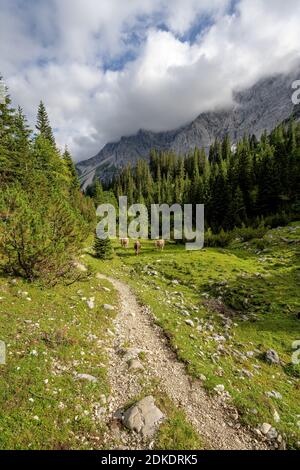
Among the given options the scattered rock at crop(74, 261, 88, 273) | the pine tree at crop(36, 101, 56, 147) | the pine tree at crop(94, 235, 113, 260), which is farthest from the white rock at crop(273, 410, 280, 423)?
the pine tree at crop(36, 101, 56, 147)

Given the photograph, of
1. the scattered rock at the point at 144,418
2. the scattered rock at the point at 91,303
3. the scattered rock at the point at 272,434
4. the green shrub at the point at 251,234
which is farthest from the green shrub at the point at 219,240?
the scattered rock at the point at 144,418

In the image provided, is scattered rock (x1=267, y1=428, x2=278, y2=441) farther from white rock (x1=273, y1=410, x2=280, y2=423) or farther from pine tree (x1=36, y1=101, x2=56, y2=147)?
pine tree (x1=36, y1=101, x2=56, y2=147)

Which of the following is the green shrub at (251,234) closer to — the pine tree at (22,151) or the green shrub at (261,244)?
the green shrub at (261,244)

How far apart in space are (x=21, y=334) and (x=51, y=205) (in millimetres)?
8029

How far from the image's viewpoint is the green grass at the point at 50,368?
616cm

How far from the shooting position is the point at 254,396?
8.27m

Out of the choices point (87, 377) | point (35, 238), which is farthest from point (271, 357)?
point (35, 238)

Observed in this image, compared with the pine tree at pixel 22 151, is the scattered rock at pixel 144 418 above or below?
below

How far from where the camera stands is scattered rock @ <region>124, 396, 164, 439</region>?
660 cm

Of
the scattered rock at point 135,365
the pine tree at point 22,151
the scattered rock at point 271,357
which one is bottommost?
the scattered rock at point 271,357

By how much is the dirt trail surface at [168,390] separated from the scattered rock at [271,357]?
3.80m

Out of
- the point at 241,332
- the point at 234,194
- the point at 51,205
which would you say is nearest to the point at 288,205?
the point at 234,194

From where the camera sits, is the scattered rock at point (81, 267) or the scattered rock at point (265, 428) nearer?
the scattered rock at point (265, 428)

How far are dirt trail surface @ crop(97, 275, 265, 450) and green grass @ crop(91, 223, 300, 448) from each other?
41cm
